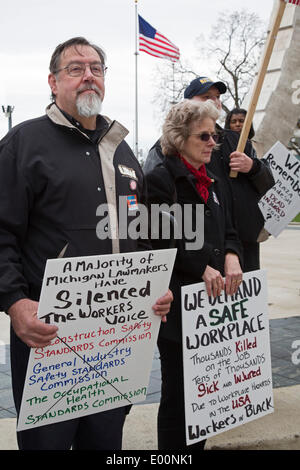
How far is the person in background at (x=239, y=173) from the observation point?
3148 millimetres

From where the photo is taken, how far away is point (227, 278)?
2.79 metres

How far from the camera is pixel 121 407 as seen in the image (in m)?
2.40

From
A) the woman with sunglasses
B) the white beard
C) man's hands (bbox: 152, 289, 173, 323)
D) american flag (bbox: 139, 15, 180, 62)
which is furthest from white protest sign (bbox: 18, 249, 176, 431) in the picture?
american flag (bbox: 139, 15, 180, 62)

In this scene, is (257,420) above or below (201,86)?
below

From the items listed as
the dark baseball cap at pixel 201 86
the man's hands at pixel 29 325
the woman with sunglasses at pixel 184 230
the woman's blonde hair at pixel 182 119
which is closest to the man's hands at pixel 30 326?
the man's hands at pixel 29 325

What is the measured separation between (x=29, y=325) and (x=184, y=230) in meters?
0.97

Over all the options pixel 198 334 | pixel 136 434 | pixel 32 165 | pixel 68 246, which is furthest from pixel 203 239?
pixel 136 434

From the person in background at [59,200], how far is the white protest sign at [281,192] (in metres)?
2.15

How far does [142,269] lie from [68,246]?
340 millimetres

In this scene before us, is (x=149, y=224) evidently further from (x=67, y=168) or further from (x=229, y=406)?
(x=229, y=406)

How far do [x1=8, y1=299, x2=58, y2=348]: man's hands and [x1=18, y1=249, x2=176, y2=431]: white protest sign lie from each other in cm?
4

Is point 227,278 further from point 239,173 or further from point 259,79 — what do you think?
point 259,79

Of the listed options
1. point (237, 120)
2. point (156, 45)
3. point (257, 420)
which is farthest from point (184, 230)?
point (156, 45)

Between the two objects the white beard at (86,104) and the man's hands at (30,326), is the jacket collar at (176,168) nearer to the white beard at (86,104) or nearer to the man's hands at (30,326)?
the white beard at (86,104)
